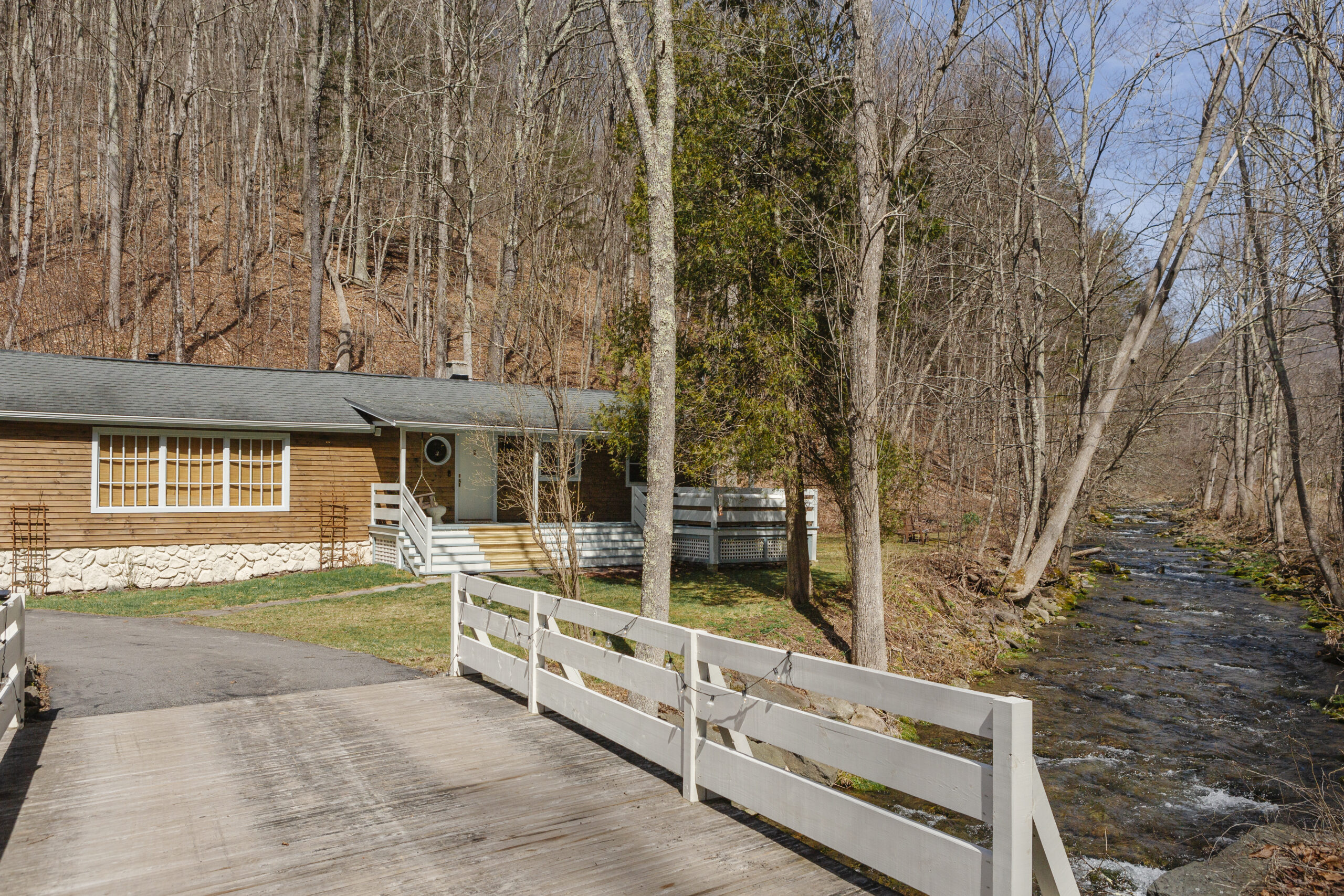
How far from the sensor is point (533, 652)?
277 inches

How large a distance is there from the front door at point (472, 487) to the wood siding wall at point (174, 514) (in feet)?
1.33

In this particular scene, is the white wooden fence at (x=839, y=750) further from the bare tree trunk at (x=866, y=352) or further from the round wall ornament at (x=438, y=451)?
the round wall ornament at (x=438, y=451)

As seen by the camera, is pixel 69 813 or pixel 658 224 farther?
pixel 658 224

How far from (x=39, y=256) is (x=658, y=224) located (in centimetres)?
2931

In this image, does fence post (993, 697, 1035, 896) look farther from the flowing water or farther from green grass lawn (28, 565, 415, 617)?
green grass lawn (28, 565, 415, 617)

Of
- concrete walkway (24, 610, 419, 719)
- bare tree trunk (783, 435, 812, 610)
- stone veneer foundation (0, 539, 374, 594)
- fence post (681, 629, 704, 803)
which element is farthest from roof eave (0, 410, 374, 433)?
fence post (681, 629, 704, 803)

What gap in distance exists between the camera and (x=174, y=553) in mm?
15977

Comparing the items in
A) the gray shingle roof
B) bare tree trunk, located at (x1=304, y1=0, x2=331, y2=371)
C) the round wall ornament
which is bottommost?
the round wall ornament

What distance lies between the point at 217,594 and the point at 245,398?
4113 millimetres

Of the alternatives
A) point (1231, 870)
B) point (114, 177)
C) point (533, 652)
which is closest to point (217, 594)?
point (533, 652)

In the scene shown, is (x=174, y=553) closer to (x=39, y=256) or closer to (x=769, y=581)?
(x=769, y=581)

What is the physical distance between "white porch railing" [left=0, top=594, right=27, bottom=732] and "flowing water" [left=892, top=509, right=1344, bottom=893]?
729 cm

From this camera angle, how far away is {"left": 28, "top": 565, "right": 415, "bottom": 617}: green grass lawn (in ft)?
44.4

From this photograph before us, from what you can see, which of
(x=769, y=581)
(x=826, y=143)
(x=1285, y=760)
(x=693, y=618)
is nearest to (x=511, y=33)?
(x=826, y=143)
